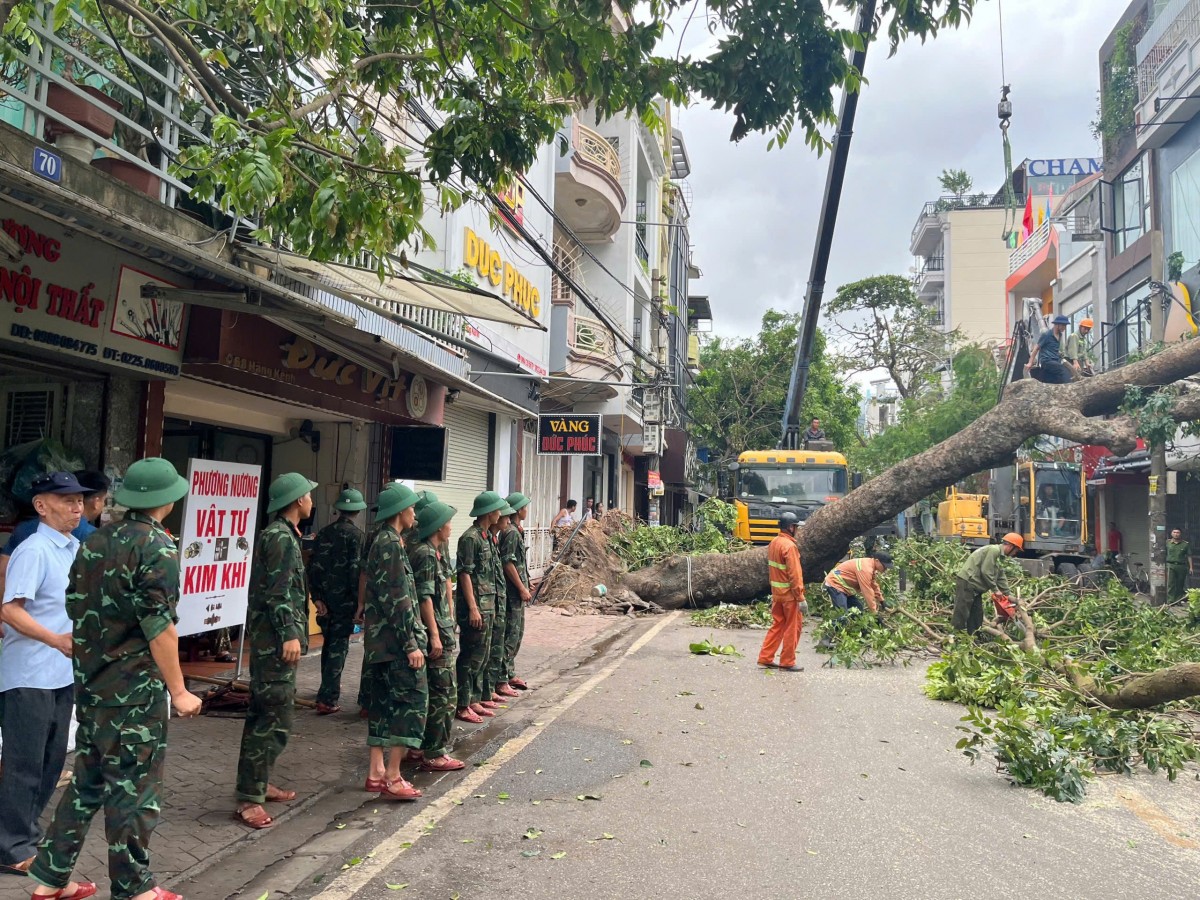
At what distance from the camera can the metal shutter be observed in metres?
14.7

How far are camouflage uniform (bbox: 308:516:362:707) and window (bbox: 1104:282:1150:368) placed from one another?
65.5 feet

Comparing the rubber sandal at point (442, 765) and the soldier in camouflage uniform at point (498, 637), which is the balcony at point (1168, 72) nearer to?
the soldier in camouflage uniform at point (498, 637)

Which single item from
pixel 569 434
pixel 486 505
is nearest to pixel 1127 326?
pixel 569 434

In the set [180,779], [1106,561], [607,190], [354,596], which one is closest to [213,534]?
[354,596]

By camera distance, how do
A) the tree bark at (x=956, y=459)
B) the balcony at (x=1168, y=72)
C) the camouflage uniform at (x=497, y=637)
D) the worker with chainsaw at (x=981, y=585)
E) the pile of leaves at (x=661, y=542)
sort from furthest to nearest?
the balcony at (x=1168, y=72)
the pile of leaves at (x=661, y=542)
the tree bark at (x=956, y=459)
the worker with chainsaw at (x=981, y=585)
the camouflage uniform at (x=497, y=637)

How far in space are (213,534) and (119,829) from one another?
378 centimetres

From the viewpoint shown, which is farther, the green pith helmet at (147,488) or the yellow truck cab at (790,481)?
the yellow truck cab at (790,481)

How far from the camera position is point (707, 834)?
14.7 feet

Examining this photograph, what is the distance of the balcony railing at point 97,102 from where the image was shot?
528 cm

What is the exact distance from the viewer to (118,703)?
3.47 metres

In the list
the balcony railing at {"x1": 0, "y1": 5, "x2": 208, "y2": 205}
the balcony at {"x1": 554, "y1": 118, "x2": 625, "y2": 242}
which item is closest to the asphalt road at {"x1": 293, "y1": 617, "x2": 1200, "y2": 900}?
the balcony railing at {"x1": 0, "y1": 5, "x2": 208, "y2": 205}

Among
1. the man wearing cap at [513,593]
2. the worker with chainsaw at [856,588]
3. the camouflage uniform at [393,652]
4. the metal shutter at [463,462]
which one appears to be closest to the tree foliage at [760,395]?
the metal shutter at [463,462]

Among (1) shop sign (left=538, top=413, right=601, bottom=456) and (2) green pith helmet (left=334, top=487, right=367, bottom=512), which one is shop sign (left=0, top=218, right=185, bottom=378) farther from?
(1) shop sign (left=538, top=413, right=601, bottom=456)

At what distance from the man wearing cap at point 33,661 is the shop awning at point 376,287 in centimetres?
267
